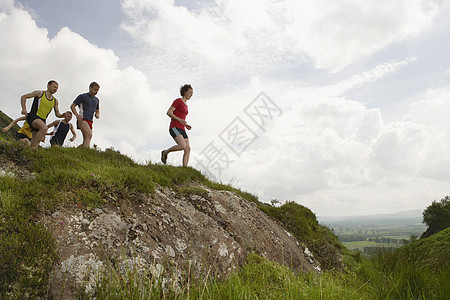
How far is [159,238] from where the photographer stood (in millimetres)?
4945

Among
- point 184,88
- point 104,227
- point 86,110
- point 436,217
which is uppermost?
point 184,88

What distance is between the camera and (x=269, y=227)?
26.1 feet

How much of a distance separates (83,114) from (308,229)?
29.9ft

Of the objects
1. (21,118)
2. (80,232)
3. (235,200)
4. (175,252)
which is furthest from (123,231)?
(21,118)

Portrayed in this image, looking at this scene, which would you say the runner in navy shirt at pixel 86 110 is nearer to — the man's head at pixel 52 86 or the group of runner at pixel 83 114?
the group of runner at pixel 83 114

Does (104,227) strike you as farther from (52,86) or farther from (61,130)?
(61,130)

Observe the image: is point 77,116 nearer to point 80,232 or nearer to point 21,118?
point 21,118

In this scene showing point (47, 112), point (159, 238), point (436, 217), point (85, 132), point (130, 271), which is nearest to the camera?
point (130, 271)

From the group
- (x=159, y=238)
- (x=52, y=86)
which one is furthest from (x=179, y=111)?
(x=159, y=238)

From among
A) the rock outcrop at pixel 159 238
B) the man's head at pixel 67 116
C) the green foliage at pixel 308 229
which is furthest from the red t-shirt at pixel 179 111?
the man's head at pixel 67 116

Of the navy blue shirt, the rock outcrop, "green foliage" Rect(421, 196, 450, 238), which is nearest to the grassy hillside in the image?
the rock outcrop

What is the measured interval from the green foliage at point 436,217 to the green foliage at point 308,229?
19.6 feet

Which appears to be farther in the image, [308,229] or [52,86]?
[308,229]

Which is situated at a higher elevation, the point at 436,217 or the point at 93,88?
the point at 93,88
